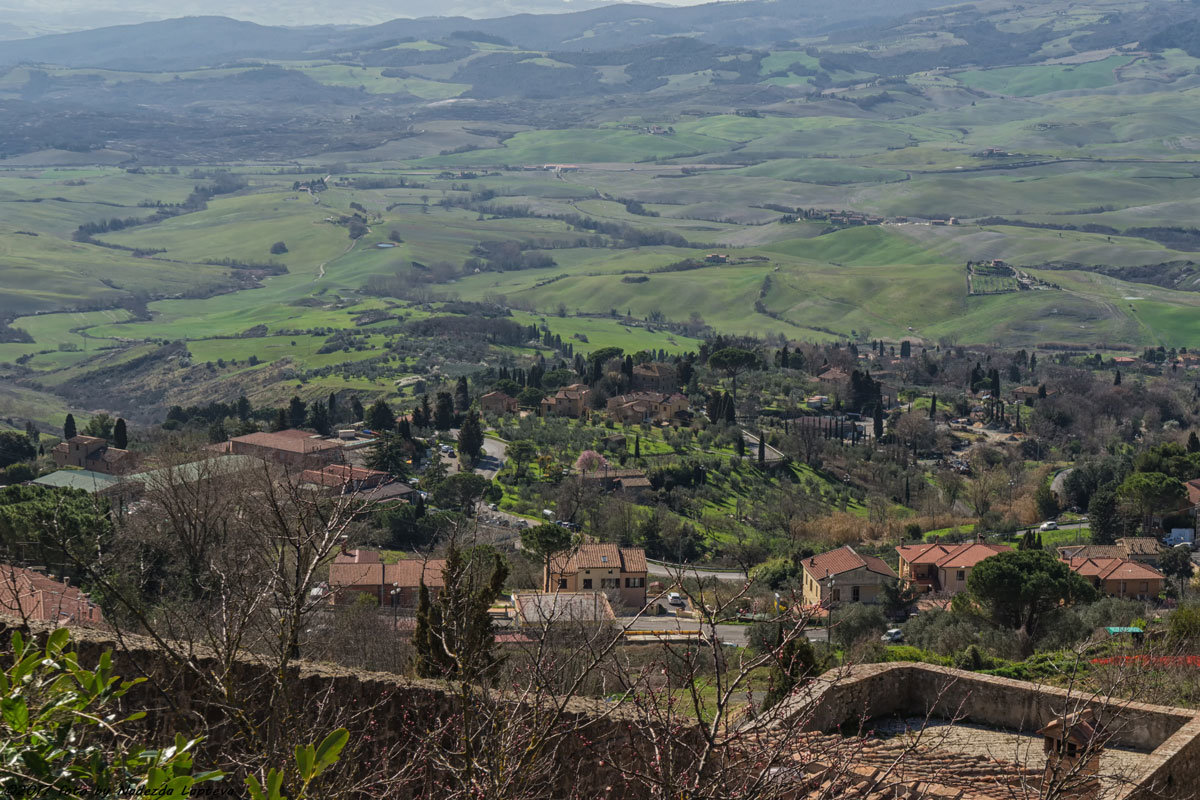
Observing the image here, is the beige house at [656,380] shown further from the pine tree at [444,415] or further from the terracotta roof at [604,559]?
the terracotta roof at [604,559]

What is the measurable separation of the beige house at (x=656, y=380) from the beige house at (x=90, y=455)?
29793 mm

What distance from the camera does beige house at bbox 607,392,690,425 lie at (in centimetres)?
6988

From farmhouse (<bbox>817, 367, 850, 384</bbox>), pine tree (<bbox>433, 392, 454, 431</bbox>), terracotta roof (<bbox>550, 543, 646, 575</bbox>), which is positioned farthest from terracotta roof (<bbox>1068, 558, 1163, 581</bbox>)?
farmhouse (<bbox>817, 367, 850, 384</bbox>)

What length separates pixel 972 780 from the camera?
368 inches

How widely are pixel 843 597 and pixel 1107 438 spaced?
125ft

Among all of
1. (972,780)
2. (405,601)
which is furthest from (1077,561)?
(972,780)

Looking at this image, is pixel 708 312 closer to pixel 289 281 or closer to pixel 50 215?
pixel 289 281

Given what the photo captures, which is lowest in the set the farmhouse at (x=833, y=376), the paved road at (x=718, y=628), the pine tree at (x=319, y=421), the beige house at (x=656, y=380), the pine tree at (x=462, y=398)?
the farmhouse at (x=833, y=376)

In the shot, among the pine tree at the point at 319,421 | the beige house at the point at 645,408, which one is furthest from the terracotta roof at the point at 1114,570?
the pine tree at the point at 319,421

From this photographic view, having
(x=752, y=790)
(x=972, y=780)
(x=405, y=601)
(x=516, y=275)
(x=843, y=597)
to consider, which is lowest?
(x=516, y=275)

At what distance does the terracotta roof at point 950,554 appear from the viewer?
139 ft

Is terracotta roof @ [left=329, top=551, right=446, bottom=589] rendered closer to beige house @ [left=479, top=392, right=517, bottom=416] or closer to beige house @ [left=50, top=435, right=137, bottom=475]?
beige house @ [left=50, top=435, right=137, bottom=475]

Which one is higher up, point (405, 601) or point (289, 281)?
point (405, 601)

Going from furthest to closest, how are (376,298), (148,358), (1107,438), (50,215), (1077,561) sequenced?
1. (50,215)
2. (376,298)
3. (148,358)
4. (1107,438)
5. (1077,561)
